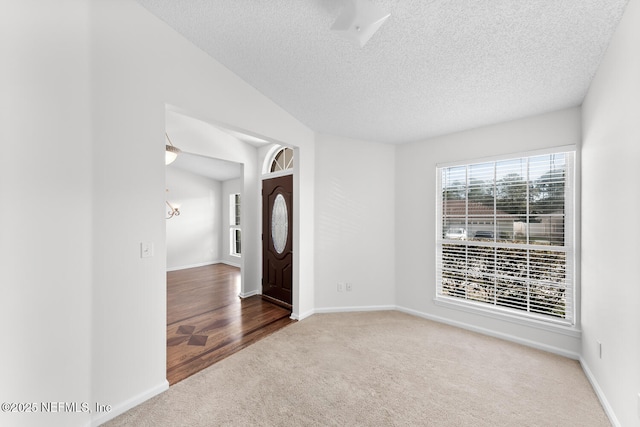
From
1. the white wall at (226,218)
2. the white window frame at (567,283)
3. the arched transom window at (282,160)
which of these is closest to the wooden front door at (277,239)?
the arched transom window at (282,160)

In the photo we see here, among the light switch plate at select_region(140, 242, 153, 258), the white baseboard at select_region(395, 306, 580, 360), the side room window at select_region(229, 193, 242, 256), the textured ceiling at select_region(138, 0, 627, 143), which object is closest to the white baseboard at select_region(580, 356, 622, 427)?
the white baseboard at select_region(395, 306, 580, 360)

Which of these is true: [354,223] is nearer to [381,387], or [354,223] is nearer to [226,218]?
[381,387]

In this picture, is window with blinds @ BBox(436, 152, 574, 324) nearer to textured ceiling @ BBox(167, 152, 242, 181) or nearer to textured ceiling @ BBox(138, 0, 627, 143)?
textured ceiling @ BBox(138, 0, 627, 143)

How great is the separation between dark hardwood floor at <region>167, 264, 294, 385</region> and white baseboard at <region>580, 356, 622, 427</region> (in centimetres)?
289

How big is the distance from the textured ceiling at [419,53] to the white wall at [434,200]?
20 centimetres

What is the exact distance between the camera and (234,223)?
7656 mm

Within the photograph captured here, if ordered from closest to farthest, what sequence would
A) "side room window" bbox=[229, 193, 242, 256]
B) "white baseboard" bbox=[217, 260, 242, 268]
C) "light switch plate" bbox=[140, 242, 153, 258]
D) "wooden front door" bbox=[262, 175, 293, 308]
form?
"light switch plate" bbox=[140, 242, 153, 258], "wooden front door" bbox=[262, 175, 293, 308], "white baseboard" bbox=[217, 260, 242, 268], "side room window" bbox=[229, 193, 242, 256]

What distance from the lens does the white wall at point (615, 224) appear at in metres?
1.41

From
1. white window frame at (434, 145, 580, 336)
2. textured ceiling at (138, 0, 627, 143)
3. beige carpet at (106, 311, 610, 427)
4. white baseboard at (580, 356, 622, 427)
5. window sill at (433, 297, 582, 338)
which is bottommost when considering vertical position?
beige carpet at (106, 311, 610, 427)

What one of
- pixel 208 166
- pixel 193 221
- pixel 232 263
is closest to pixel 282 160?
pixel 208 166

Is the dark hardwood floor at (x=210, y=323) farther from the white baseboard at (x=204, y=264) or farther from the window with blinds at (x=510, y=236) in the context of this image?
the window with blinds at (x=510, y=236)

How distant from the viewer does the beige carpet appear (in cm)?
172

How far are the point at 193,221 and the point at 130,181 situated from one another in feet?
19.6

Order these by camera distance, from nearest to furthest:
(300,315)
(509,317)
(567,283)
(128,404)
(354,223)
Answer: (128,404), (567,283), (509,317), (300,315), (354,223)
